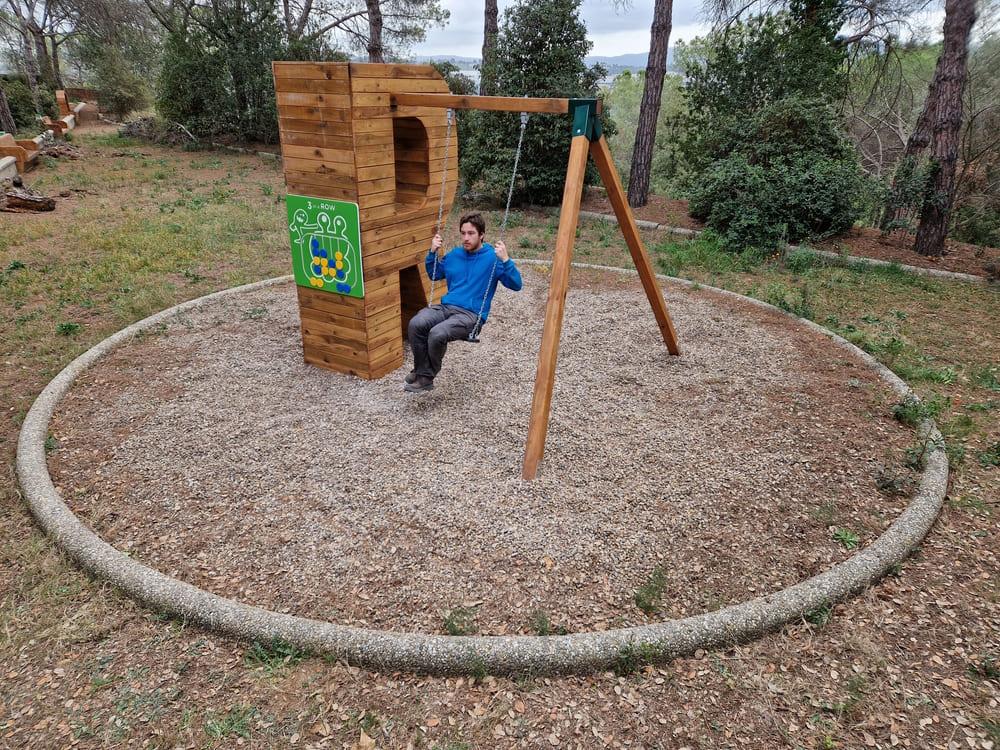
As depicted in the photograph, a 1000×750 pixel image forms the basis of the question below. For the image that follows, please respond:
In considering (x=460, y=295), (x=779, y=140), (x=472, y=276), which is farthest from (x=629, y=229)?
(x=779, y=140)

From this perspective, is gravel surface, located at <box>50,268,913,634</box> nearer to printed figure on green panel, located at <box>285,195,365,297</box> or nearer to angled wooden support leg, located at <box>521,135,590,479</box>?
angled wooden support leg, located at <box>521,135,590,479</box>

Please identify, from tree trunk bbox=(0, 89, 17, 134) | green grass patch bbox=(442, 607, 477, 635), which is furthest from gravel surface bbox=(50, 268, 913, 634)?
tree trunk bbox=(0, 89, 17, 134)

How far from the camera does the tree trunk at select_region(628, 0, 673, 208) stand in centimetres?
1078

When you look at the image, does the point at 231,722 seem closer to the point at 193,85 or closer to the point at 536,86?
the point at 536,86

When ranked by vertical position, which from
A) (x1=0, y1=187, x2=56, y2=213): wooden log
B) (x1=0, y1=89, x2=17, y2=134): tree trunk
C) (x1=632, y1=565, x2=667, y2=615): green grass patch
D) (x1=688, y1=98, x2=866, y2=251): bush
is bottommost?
(x1=632, y1=565, x2=667, y2=615): green grass patch

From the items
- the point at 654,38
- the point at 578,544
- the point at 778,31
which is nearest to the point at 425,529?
the point at 578,544

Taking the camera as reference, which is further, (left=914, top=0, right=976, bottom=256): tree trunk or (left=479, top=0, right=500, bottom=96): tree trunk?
(left=479, top=0, right=500, bottom=96): tree trunk

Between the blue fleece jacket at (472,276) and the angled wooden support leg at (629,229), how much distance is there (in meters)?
0.95

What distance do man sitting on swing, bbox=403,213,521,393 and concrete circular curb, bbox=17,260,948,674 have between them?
88.6 inches

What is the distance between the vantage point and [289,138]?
449 centimetres

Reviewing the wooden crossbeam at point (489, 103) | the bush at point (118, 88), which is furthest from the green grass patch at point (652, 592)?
the bush at point (118, 88)

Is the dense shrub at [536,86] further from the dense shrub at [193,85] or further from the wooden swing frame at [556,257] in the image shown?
the dense shrub at [193,85]

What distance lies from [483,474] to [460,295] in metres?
1.44

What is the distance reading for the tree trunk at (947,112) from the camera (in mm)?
7871
